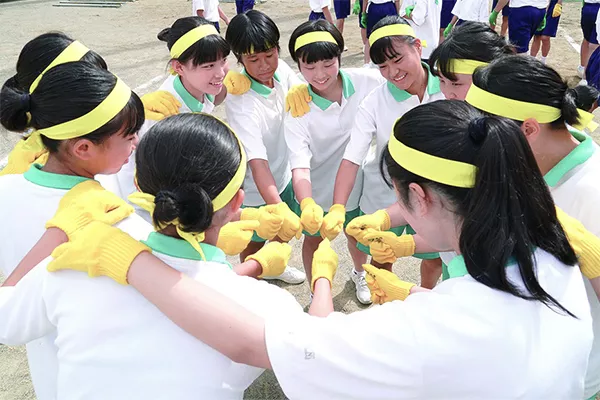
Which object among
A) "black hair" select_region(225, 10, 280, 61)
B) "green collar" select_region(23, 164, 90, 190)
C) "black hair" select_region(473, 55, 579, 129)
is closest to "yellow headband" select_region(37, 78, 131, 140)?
"green collar" select_region(23, 164, 90, 190)

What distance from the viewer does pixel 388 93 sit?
2.50 m

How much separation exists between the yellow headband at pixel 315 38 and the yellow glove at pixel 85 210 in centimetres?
142

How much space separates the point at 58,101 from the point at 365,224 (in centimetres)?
124

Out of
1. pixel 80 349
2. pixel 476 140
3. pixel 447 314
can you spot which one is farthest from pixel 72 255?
pixel 476 140

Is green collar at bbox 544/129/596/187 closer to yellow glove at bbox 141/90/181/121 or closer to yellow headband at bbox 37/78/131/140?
yellow headband at bbox 37/78/131/140

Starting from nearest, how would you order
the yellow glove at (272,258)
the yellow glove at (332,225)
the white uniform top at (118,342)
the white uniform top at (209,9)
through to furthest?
the white uniform top at (118,342), the yellow glove at (272,258), the yellow glove at (332,225), the white uniform top at (209,9)

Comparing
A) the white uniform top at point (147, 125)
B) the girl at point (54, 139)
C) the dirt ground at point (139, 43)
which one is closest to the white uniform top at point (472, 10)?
the dirt ground at point (139, 43)

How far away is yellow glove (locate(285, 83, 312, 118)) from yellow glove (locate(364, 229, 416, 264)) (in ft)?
2.70

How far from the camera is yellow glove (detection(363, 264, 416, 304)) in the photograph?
1663 millimetres

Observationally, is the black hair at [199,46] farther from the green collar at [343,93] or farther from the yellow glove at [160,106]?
the green collar at [343,93]

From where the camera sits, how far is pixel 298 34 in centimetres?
256

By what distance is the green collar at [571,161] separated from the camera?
5.09ft

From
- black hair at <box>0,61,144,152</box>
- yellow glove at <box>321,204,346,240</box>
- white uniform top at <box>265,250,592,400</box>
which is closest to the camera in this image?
white uniform top at <box>265,250,592,400</box>

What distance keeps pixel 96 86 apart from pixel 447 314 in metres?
1.19
